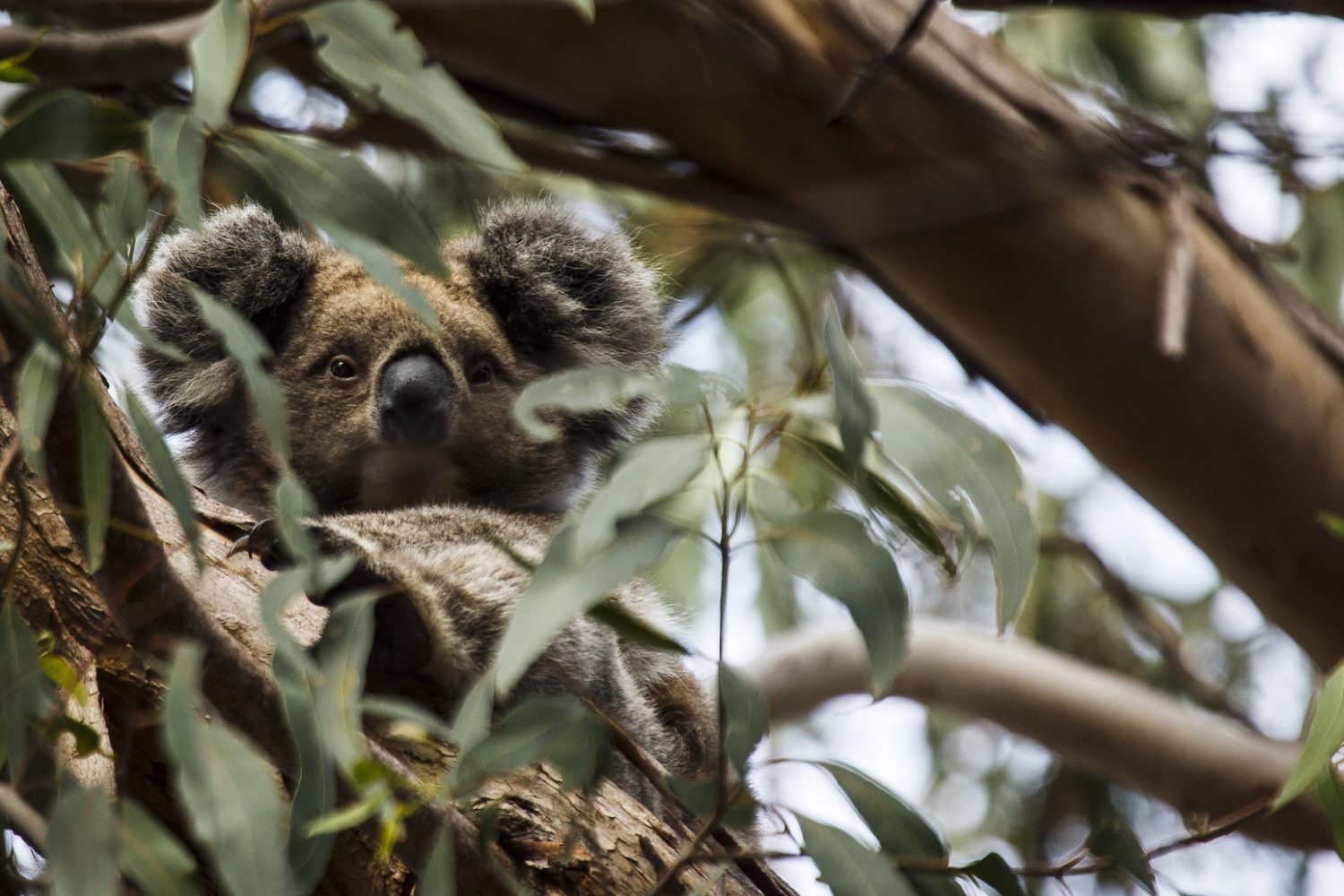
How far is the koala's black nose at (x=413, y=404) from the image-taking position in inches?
83.0

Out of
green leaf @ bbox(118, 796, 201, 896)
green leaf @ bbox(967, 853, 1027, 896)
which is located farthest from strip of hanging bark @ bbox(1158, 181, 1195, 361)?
green leaf @ bbox(118, 796, 201, 896)

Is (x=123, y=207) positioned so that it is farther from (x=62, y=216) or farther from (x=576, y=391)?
(x=576, y=391)

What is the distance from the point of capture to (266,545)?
153 centimetres

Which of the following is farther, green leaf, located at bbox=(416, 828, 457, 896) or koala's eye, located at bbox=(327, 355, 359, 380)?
koala's eye, located at bbox=(327, 355, 359, 380)

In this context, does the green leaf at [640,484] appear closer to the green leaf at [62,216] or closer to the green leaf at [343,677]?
the green leaf at [343,677]

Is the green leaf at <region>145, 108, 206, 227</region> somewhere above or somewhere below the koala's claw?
above

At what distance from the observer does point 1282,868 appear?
4.32 meters

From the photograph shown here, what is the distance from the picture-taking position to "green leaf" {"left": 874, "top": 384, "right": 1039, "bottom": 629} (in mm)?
1243

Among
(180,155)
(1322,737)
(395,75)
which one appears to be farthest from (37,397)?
(1322,737)

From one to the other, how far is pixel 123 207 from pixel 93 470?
33 centimetres

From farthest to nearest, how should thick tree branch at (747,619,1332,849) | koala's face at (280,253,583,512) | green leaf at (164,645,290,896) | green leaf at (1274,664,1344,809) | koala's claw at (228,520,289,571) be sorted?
1. thick tree branch at (747,619,1332,849)
2. koala's face at (280,253,583,512)
3. koala's claw at (228,520,289,571)
4. green leaf at (1274,664,1344,809)
5. green leaf at (164,645,290,896)

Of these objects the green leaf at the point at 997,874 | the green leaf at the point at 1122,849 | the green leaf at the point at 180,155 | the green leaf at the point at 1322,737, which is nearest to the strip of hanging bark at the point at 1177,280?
the green leaf at the point at 1322,737

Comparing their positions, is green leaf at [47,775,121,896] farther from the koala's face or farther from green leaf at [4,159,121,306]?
the koala's face

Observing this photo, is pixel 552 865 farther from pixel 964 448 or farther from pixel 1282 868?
pixel 1282 868
